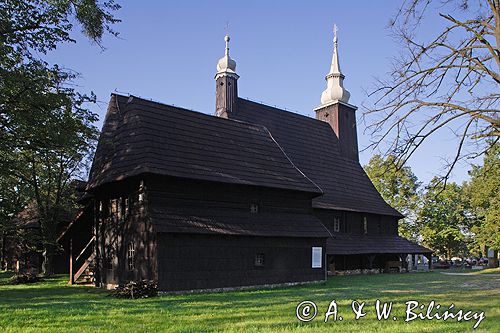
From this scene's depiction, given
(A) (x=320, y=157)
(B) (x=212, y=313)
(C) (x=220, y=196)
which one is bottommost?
(B) (x=212, y=313)

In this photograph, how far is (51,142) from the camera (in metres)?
19.0

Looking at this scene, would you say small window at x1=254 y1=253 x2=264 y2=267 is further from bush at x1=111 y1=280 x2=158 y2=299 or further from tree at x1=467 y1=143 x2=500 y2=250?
tree at x1=467 y1=143 x2=500 y2=250

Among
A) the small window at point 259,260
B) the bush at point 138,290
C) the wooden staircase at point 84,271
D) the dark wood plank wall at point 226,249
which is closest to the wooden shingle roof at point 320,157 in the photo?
the dark wood plank wall at point 226,249

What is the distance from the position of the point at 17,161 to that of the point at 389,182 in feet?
138

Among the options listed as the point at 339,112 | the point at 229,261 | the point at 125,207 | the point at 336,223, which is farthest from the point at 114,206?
the point at 339,112

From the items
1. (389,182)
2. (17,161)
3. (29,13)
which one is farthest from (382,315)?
(389,182)

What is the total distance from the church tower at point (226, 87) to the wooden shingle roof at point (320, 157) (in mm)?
636

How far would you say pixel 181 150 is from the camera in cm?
2175

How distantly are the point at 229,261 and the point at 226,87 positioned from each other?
14.3 meters

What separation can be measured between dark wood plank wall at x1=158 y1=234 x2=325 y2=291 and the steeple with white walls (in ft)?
55.0

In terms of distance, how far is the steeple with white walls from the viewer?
128ft

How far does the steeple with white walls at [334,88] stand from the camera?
3906 centimetres

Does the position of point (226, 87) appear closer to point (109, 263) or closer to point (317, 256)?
point (317, 256)

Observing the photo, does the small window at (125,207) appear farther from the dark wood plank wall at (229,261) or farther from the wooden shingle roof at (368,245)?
the wooden shingle roof at (368,245)
